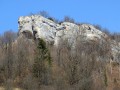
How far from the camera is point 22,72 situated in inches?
3268

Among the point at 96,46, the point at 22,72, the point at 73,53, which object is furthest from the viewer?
the point at 96,46

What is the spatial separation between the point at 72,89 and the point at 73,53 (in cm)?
2724

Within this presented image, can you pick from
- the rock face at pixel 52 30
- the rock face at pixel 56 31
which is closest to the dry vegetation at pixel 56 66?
the rock face at pixel 56 31

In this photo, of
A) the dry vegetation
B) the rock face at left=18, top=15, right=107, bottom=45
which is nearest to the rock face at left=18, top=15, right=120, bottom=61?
the rock face at left=18, top=15, right=107, bottom=45

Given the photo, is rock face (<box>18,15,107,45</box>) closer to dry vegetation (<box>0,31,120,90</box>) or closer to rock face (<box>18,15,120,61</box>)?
rock face (<box>18,15,120,61</box>)

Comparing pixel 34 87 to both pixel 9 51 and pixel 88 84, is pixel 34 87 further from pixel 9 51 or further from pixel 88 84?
pixel 9 51

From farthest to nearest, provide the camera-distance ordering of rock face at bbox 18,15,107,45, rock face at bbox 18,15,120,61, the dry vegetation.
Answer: rock face at bbox 18,15,107,45 → rock face at bbox 18,15,120,61 → the dry vegetation

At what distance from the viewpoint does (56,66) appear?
89.2 meters

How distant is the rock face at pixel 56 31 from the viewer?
107375 mm

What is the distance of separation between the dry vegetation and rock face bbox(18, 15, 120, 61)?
3454 mm

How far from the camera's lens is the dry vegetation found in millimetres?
72938

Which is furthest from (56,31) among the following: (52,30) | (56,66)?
(56,66)

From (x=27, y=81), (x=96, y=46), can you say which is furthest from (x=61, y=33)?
(x=27, y=81)

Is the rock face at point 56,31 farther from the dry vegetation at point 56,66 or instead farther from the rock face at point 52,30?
the dry vegetation at point 56,66
